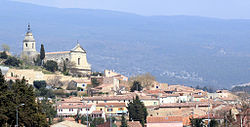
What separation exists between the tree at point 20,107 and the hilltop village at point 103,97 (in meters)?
18.0

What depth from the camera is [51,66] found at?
99688 millimetres

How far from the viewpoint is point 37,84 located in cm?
9100

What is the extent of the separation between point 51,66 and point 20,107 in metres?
54.9

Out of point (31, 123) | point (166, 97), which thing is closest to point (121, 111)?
point (166, 97)

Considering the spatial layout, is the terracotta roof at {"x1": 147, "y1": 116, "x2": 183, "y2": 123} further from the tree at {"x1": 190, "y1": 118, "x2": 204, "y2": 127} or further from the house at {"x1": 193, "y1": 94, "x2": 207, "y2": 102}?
the house at {"x1": 193, "y1": 94, "x2": 207, "y2": 102}

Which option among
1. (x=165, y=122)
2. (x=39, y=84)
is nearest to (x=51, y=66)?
(x=39, y=84)

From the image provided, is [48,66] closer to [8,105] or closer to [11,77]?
[11,77]

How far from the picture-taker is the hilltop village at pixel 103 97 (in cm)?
7275

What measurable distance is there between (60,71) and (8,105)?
56520 mm

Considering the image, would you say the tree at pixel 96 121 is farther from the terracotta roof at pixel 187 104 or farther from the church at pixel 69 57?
the church at pixel 69 57

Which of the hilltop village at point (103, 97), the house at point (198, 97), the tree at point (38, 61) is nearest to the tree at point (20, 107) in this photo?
the hilltop village at point (103, 97)

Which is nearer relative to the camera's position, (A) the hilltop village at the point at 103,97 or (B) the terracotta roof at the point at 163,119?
(B) the terracotta roof at the point at 163,119

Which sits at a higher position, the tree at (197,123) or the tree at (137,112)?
the tree at (137,112)

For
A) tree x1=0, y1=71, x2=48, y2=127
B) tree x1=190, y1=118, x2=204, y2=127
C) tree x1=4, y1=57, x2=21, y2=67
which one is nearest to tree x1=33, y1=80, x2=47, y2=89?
tree x1=4, y1=57, x2=21, y2=67
